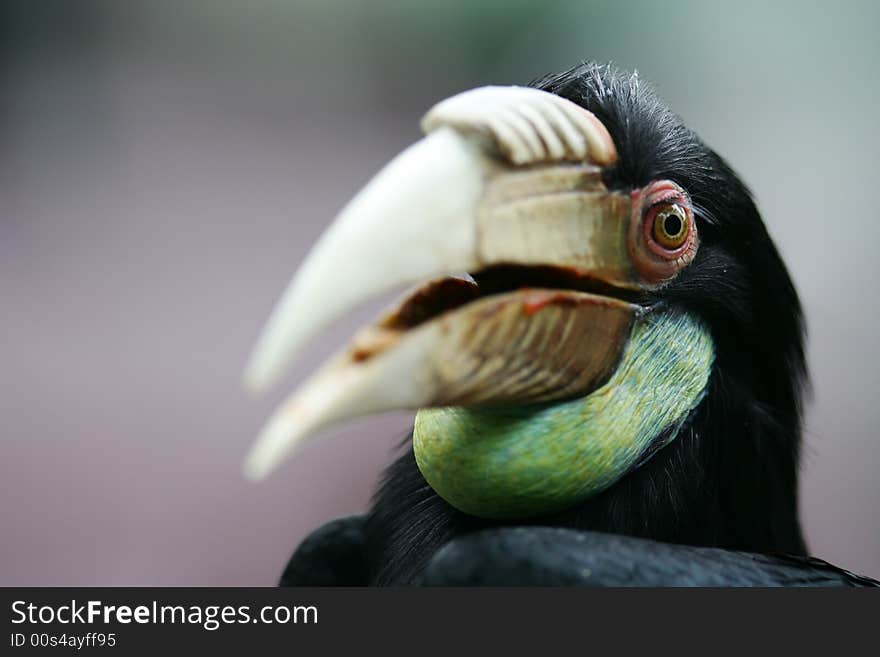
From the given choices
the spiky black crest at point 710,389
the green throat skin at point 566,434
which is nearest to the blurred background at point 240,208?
the spiky black crest at point 710,389

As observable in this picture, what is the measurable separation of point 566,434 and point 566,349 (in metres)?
0.08

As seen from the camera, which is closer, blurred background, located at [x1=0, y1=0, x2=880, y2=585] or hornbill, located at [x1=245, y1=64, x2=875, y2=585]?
hornbill, located at [x1=245, y1=64, x2=875, y2=585]

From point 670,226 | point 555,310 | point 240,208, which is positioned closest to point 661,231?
point 670,226

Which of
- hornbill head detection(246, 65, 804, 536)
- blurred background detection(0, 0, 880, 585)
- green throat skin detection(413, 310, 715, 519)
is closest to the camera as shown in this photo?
hornbill head detection(246, 65, 804, 536)

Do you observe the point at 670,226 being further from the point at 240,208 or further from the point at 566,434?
the point at 240,208

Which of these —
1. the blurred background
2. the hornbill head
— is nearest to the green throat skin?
the hornbill head

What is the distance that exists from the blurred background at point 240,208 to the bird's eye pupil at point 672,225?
124cm

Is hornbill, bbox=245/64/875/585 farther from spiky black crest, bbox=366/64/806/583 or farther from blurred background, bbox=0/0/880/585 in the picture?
blurred background, bbox=0/0/880/585

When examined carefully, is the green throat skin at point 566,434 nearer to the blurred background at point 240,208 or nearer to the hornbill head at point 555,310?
the hornbill head at point 555,310

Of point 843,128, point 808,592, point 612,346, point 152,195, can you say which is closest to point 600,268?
point 612,346

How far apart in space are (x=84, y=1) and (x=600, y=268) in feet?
7.46

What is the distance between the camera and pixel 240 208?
7.59ft

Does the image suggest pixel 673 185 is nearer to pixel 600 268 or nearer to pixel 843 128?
pixel 600 268

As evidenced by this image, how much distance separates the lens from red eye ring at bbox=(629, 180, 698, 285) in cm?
69
